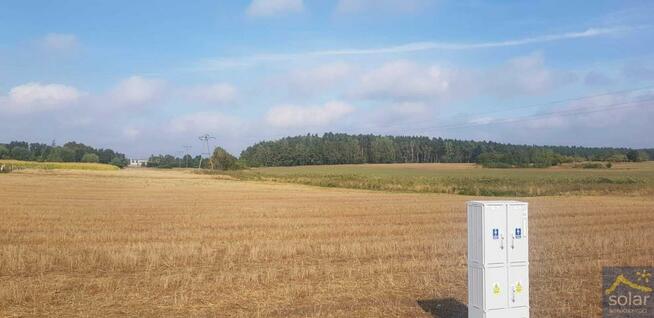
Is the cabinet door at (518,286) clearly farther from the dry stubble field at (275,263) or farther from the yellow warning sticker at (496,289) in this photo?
the dry stubble field at (275,263)

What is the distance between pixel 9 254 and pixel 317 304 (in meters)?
9.64

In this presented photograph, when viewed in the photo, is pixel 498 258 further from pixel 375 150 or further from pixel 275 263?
pixel 375 150

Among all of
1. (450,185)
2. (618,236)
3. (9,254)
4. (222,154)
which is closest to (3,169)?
(222,154)

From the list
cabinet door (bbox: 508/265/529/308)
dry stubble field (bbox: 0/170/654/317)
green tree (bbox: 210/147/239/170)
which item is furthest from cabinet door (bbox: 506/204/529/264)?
green tree (bbox: 210/147/239/170)

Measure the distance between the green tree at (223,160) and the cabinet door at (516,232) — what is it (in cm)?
14594

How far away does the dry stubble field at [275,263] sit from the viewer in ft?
35.9

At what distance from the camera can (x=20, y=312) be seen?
10312mm

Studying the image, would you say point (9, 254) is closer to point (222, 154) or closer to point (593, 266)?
point (593, 266)

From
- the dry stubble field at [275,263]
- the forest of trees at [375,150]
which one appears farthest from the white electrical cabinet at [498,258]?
the forest of trees at [375,150]

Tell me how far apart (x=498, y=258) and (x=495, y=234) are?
0.38 metres

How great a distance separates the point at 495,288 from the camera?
904 cm

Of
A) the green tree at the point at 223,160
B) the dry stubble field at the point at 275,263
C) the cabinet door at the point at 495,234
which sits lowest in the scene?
the dry stubble field at the point at 275,263

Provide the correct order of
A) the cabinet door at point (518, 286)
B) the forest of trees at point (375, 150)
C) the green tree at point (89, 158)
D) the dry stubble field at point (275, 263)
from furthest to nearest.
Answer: the green tree at point (89, 158) → the forest of trees at point (375, 150) → the dry stubble field at point (275, 263) → the cabinet door at point (518, 286)

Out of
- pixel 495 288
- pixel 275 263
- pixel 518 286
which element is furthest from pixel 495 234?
pixel 275 263
